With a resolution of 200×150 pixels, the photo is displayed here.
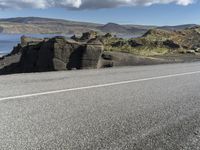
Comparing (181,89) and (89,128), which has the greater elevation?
(89,128)

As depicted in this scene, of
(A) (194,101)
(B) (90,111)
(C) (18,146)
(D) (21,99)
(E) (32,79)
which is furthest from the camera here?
(E) (32,79)

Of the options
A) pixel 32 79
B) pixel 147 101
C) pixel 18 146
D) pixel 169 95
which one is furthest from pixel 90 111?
pixel 32 79

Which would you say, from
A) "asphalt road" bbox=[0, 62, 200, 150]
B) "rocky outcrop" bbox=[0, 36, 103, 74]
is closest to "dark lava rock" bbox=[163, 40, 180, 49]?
"rocky outcrop" bbox=[0, 36, 103, 74]

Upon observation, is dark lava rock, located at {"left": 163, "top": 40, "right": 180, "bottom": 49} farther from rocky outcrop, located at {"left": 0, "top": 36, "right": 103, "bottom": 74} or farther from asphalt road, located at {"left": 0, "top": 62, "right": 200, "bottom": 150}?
asphalt road, located at {"left": 0, "top": 62, "right": 200, "bottom": 150}

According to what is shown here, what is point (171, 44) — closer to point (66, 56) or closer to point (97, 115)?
point (66, 56)

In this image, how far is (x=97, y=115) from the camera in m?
5.84

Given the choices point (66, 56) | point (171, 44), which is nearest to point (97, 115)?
point (66, 56)

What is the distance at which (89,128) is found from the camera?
508 cm

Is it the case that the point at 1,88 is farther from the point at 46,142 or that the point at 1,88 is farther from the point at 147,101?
the point at 46,142

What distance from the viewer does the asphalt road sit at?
453 centimetres

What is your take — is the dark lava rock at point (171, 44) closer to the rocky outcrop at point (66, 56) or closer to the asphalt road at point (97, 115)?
the rocky outcrop at point (66, 56)

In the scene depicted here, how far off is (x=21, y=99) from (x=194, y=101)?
3340 mm

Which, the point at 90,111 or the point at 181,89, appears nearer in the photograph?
the point at 90,111

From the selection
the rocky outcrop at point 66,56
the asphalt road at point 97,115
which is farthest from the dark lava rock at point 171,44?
the asphalt road at point 97,115
